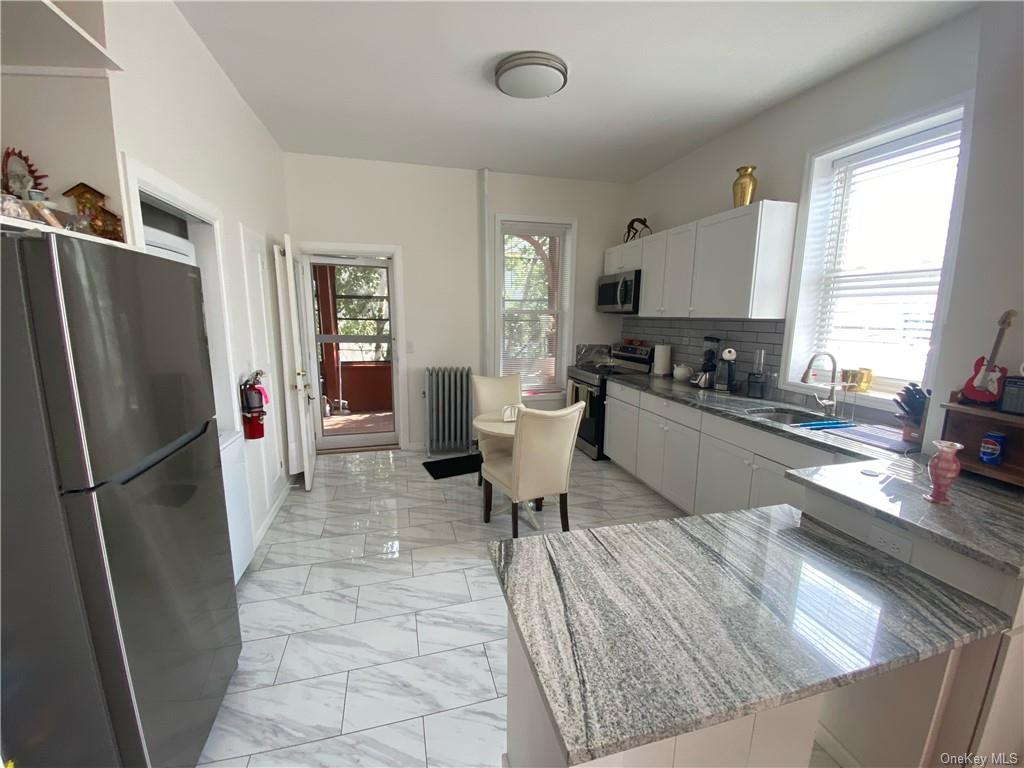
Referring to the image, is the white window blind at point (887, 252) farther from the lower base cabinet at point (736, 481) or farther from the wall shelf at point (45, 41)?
the wall shelf at point (45, 41)

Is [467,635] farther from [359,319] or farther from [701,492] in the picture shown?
[359,319]

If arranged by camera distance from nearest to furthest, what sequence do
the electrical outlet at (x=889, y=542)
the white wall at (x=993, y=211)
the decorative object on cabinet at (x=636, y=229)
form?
1. the electrical outlet at (x=889, y=542)
2. the white wall at (x=993, y=211)
3. the decorative object on cabinet at (x=636, y=229)

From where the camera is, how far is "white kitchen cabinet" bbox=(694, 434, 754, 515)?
236cm

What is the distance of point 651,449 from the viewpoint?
3217 mm

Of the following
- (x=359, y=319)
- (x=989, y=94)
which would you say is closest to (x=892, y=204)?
(x=989, y=94)

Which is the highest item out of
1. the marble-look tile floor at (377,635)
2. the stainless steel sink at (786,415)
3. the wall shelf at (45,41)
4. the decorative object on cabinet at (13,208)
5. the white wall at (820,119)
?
the white wall at (820,119)

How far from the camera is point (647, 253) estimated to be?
3.74m

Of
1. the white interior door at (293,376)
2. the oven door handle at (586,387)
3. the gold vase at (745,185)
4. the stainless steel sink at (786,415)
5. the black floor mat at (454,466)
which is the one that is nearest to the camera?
the stainless steel sink at (786,415)

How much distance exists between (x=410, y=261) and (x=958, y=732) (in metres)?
4.25

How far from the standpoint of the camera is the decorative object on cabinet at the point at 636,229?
4.10 metres

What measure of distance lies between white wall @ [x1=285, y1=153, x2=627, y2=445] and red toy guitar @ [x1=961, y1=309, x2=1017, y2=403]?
130 inches

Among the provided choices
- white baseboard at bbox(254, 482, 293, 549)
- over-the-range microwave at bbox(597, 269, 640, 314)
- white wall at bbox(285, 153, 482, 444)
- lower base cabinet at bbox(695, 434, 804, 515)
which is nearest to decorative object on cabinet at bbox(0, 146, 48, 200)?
white baseboard at bbox(254, 482, 293, 549)

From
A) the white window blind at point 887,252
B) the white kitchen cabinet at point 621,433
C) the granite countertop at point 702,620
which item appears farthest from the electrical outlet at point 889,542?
the white kitchen cabinet at point 621,433

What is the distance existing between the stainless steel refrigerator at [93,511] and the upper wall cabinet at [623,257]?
358 centimetres
